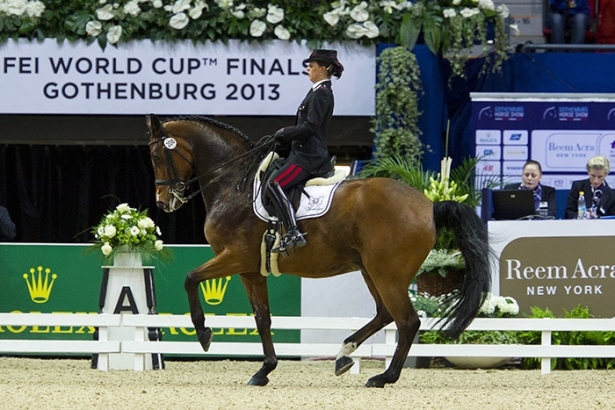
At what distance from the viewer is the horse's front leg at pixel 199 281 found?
8203 mm

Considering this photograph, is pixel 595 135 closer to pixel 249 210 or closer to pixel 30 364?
pixel 249 210

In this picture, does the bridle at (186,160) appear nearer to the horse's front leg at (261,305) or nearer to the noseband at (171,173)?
the noseband at (171,173)

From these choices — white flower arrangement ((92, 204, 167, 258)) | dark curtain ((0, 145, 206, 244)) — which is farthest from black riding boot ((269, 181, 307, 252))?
dark curtain ((0, 145, 206, 244))

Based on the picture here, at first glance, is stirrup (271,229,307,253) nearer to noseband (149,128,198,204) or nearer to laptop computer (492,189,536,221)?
noseband (149,128,198,204)

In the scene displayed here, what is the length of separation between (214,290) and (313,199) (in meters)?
2.72

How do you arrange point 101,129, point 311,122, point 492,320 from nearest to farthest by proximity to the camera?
point 311,122
point 492,320
point 101,129

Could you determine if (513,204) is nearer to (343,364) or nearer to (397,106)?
A: (397,106)

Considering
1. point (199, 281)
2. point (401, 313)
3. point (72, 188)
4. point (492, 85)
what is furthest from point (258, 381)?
point (72, 188)

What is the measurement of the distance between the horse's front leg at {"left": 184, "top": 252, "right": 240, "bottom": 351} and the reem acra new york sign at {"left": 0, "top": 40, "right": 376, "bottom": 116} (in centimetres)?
468

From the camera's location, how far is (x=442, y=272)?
1045 cm

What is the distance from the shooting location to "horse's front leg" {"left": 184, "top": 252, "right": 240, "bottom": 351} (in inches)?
323

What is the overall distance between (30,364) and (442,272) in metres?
3.90

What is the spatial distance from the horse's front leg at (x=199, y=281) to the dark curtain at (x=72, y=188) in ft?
21.1

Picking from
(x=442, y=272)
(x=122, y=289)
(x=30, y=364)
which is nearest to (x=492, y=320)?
(x=442, y=272)
